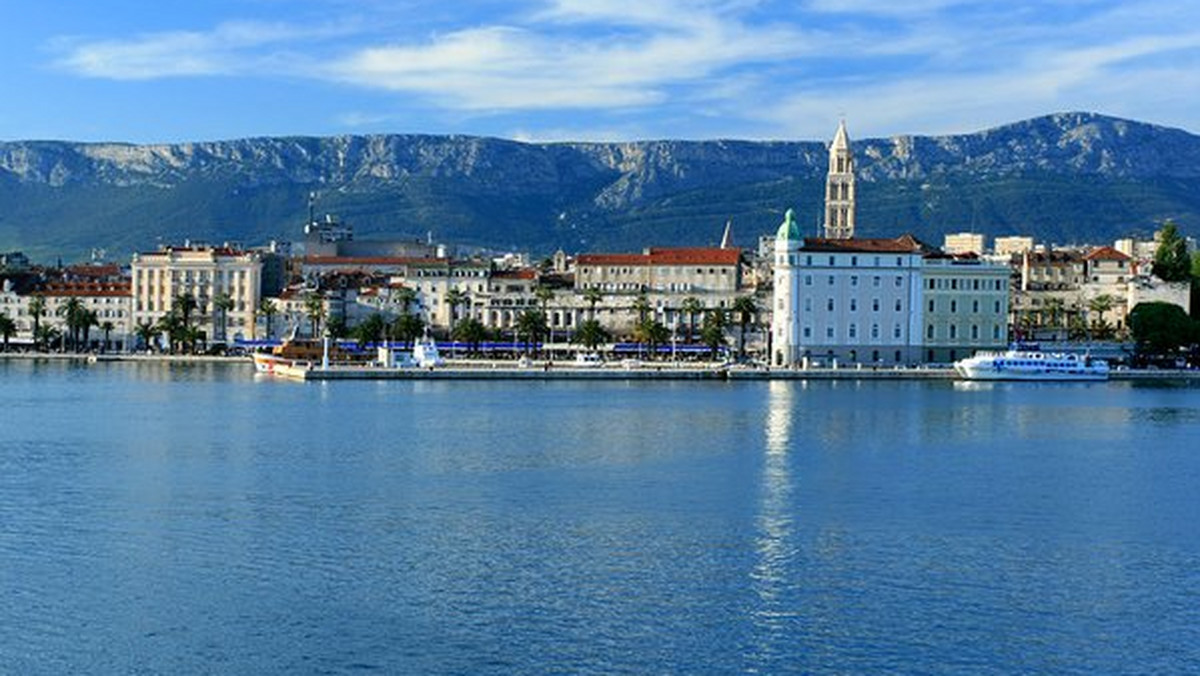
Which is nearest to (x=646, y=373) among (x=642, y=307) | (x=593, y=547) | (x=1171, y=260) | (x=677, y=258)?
(x=642, y=307)

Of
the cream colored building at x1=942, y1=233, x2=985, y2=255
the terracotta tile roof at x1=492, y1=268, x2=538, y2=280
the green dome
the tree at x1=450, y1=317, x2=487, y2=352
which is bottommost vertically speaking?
the tree at x1=450, y1=317, x2=487, y2=352

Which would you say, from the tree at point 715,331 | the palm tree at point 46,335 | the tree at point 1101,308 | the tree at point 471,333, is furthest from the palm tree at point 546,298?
the tree at point 1101,308

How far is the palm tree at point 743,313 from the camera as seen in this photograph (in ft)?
286

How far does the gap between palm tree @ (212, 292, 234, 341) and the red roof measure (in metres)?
19.5

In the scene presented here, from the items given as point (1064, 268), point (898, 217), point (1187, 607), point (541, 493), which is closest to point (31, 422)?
point (541, 493)

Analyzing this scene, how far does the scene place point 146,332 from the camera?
A: 3814 inches

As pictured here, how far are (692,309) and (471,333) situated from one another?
37.9 feet

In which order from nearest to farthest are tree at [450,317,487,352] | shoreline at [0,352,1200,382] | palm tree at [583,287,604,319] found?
shoreline at [0,352,1200,382] → tree at [450,317,487,352] → palm tree at [583,287,604,319]

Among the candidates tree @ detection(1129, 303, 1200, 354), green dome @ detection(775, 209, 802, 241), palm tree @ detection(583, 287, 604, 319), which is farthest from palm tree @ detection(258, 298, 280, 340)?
tree @ detection(1129, 303, 1200, 354)

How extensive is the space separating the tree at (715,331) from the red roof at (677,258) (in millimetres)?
4982

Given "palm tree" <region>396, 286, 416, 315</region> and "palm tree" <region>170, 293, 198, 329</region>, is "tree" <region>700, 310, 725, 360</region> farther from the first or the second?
"palm tree" <region>170, 293, 198, 329</region>

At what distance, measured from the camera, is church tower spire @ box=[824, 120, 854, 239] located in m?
119

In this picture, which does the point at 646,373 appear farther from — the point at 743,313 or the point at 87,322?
the point at 87,322

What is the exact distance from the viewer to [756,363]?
266ft
